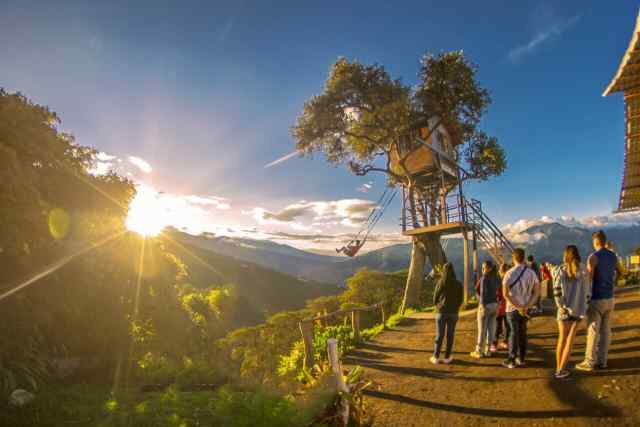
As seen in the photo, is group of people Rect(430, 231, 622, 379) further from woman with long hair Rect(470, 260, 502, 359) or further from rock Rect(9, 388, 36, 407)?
rock Rect(9, 388, 36, 407)

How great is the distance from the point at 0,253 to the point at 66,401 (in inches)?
208

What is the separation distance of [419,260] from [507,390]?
14202 millimetres

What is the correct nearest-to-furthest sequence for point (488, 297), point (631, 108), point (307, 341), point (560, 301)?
1. point (560, 301)
2. point (488, 297)
3. point (631, 108)
4. point (307, 341)

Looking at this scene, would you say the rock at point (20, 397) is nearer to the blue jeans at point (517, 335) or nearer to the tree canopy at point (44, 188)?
the tree canopy at point (44, 188)

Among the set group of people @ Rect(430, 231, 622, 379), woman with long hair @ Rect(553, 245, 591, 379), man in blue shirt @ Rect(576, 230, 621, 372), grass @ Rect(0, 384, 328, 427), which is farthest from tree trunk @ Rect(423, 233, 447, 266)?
woman with long hair @ Rect(553, 245, 591, 379)

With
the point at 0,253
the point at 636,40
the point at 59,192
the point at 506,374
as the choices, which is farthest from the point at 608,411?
the point at 59,192

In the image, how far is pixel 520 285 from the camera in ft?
21.7

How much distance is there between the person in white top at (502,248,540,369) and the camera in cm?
652

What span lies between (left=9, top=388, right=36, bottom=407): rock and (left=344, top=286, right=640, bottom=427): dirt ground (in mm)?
9045

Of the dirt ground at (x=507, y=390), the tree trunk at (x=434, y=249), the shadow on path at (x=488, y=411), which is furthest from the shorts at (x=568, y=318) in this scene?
the tree trunk at (x=434, y=249)

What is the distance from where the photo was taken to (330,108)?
19953 millimetres

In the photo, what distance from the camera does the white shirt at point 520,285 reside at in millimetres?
6531

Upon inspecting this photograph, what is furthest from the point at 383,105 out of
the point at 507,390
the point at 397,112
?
the point at 507,390

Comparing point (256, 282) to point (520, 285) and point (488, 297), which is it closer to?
point (488, 297)
